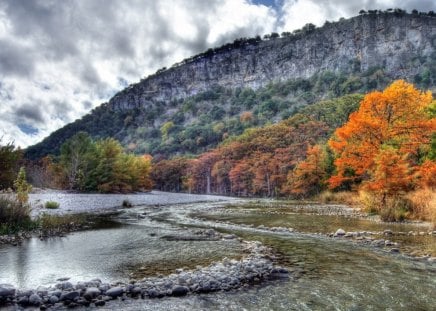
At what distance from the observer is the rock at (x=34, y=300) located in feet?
24.1

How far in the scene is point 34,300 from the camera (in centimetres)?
737

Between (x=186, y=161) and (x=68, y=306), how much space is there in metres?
109

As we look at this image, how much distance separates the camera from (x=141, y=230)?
1931 cm

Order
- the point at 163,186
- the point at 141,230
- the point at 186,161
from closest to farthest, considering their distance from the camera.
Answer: the point at 141,230 → the point at 186,161 → the point at 163,186

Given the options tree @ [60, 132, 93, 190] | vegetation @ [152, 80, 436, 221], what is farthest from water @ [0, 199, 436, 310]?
tree @ [60, 132, 93, 190]

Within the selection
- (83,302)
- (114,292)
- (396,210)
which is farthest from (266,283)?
(396,210)

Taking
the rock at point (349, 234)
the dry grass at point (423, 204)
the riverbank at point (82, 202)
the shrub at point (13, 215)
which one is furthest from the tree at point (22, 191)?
the dry grass at point (423, 204)

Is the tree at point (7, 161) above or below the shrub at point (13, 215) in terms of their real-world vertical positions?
above

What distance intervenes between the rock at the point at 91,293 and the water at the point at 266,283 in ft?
1.78

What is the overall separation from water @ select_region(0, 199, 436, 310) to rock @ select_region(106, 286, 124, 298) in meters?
0.33

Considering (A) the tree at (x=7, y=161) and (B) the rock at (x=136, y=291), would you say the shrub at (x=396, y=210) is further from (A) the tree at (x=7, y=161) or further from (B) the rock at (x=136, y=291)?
(A) the tree at (x=7, y=161)

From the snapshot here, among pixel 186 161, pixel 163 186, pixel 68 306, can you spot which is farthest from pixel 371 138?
pixel 163 186

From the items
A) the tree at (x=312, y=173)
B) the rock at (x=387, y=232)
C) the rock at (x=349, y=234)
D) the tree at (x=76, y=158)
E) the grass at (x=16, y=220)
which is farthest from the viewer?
the tree at (x=76, y=158)

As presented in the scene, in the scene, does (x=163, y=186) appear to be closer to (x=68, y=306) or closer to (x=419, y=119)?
(x=419, y=119)
